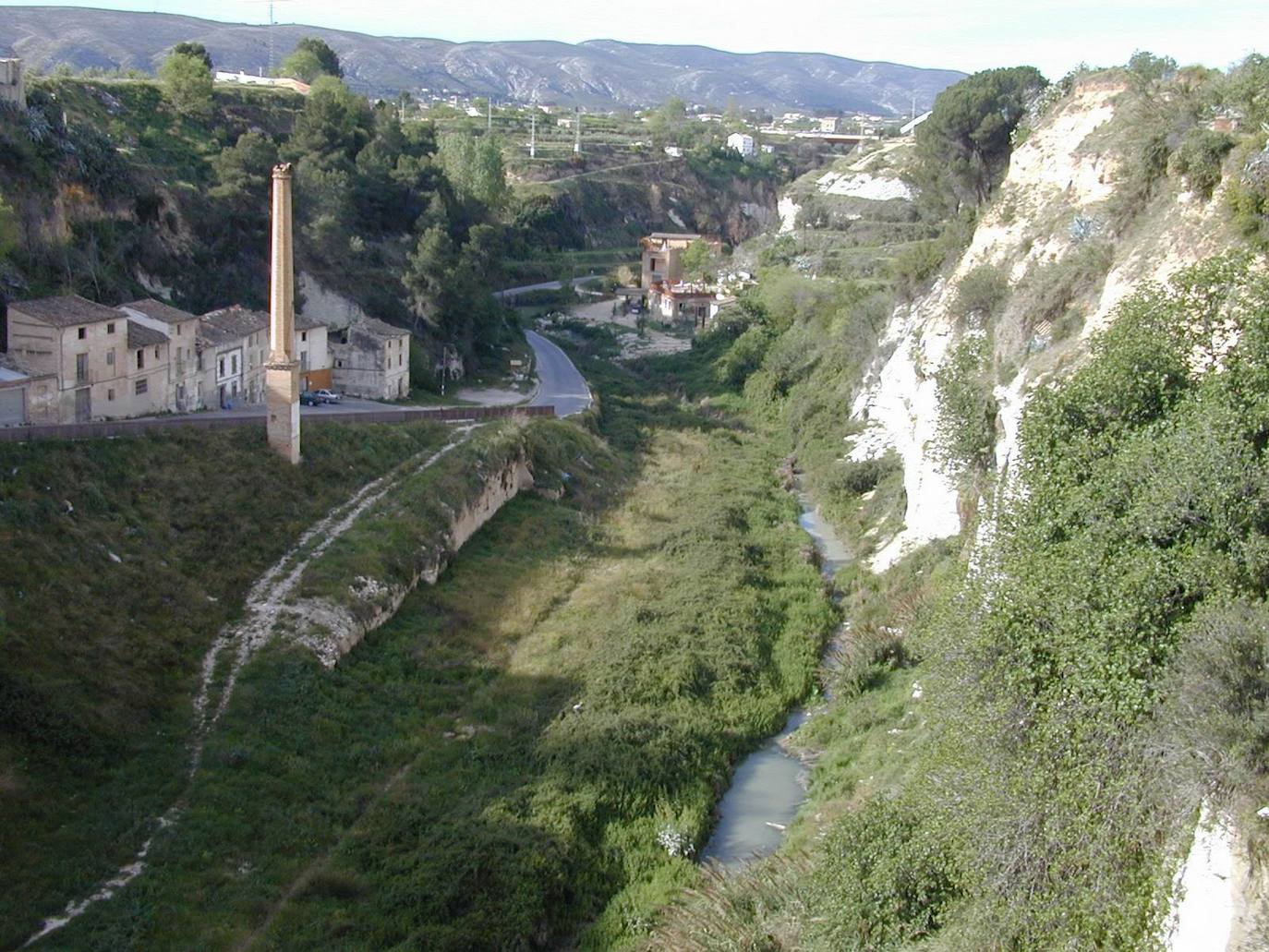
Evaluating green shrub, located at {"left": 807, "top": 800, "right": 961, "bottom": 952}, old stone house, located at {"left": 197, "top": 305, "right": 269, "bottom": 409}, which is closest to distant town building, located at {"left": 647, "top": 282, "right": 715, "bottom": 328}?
old stone house, located at {"left": 197, "top": 305, "right": 269, "bottom": 409}

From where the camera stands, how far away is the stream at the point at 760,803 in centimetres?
1869

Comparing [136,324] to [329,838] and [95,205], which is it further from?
[329,838]

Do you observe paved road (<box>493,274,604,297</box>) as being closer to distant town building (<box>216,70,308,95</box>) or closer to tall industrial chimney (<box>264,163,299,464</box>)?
distant town building (<box>216,70,308,95</box>)

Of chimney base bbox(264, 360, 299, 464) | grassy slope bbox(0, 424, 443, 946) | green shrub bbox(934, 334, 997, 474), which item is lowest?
grassy slope bbox(0, 424, 443, 946)

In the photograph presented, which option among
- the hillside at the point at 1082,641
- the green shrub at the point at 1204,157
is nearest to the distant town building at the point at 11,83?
the hillside at the point at 1082,641

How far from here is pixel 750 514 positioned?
34.9 meters

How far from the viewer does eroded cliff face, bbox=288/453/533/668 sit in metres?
23.2

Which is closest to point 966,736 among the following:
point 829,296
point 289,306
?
point 289,306

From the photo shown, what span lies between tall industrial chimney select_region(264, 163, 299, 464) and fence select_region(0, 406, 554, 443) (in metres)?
0.98

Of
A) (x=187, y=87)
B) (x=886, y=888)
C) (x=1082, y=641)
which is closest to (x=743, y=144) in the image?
(x=187, y=87)

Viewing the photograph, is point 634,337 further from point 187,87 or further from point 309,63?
point 309,63

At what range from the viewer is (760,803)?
20125mm

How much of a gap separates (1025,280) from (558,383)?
25591 mm

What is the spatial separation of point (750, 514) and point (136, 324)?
1713 cm
